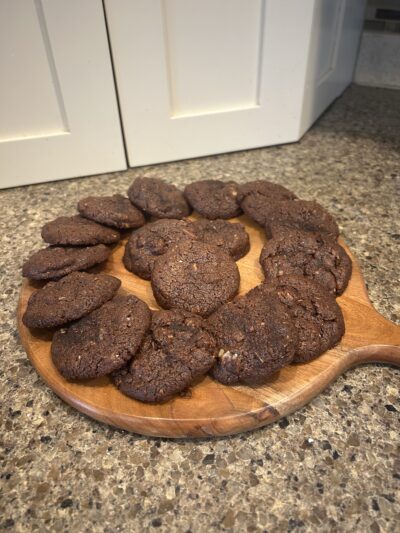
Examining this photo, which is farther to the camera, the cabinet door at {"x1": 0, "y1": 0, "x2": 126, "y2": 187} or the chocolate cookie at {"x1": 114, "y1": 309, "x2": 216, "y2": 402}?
the cabinet door at {"x1": 0, "y1": 0, "x2": 126, "y2": 187}

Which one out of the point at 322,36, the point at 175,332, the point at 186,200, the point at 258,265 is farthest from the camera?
the point at 322,36

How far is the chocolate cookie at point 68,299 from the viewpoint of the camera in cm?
79

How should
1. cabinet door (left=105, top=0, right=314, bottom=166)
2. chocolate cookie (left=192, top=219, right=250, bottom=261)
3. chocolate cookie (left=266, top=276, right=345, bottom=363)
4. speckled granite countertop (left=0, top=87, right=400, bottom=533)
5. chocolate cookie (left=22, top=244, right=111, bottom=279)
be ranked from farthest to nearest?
1. cabinet door (left=105, top=0, right=314, bottom=166)
2. chocolate cookie (left=192, top=219, right=250, bottom=261)
3. chocolate cookie (left=22, top=244, right=111, bottom=279)
4. chocolate cookie (left=266, top=276, right=345, bottom=363)
5. speckled granite countertop (left=0, top=87, right=400, bottom=533)

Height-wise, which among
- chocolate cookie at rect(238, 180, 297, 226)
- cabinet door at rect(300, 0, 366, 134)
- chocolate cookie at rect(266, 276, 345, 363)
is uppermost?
cabinet door at rect(300, 0, 366, 134)

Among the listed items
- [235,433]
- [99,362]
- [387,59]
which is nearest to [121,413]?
[99,362]

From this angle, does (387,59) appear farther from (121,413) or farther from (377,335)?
(121,413)

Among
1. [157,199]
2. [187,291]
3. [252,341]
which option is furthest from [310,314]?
[157,199]

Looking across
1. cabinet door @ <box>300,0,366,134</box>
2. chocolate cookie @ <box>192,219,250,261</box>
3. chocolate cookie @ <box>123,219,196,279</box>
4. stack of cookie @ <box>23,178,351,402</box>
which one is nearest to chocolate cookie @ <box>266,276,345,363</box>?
stack of cookie @ <box>23,178,351,402</box>

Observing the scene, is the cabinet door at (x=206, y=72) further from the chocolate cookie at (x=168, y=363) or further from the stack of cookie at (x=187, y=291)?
the chocolate cookie at (x=168, y=363)

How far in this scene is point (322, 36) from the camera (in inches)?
56.7

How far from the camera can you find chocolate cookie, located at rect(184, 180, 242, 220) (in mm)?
1112

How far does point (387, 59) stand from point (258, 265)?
149 cm

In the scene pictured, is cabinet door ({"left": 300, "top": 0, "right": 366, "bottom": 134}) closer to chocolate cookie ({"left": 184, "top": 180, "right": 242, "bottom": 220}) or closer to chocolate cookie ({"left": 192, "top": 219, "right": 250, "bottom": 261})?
chocolate cookie ({"left": 184, "top": 180, "right": 242, "bottom": 220})

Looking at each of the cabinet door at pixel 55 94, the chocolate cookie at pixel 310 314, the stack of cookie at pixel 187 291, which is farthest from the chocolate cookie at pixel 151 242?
the cabinet door at pixel 55 94
